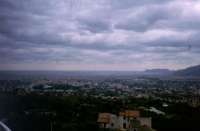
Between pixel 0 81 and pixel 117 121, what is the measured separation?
387 inches

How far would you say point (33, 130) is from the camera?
31.2ft

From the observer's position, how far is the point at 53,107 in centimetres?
2017

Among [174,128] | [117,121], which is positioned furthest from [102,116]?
[174,128]

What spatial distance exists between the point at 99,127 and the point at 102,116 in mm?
1653

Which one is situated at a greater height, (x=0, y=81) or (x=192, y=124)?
(x=0, y=81)

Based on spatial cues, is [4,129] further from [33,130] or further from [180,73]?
[180,73]

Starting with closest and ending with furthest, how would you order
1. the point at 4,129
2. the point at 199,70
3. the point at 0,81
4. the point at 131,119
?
the point at 4,129 → the point at 131,119 → the point at 0,81 → the point at 199,70

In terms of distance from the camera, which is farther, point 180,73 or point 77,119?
point 180,73

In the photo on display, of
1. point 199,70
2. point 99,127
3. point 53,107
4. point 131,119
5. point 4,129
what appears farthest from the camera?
point 199,70

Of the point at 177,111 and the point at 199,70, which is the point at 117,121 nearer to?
the point at 177,111

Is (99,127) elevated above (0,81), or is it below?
below

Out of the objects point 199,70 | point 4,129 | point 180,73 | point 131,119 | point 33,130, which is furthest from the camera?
point 180,73

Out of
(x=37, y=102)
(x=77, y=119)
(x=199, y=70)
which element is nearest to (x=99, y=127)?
(x=77, y=119)

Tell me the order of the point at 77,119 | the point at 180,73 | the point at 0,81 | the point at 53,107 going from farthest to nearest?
1. the point at 180,73
2. the point at 0,81
3. the point at 53,107
4. the point at 77,119
